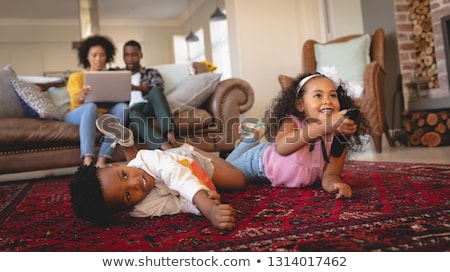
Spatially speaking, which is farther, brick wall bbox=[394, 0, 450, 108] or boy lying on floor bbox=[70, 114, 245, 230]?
brick wall bbox=[394, 0, 450, 108]

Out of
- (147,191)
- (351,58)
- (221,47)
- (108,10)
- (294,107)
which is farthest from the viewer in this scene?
(108,10)

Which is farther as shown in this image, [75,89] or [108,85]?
[75,89]

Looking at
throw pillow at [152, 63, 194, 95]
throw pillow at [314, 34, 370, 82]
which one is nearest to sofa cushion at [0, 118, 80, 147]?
throw pillow at [152, 63, 194, 95]

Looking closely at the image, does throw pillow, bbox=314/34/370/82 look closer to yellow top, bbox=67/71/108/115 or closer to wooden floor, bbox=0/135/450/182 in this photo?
wooden floor, bbox=0/135/450/182

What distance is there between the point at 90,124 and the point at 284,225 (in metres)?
1.69

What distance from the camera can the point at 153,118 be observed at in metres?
2.42

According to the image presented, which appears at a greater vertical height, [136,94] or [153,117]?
[136,94]

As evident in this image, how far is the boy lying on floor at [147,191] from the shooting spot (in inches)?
36.0

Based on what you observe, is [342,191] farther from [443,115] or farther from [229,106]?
[443,115]

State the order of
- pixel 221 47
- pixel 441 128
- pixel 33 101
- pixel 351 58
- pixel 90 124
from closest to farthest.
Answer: pixel 90 124, pixel 33 101, pixel 441 128, pixel 351 58, pixel 221 47

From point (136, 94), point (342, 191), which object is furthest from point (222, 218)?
point (136, 94)

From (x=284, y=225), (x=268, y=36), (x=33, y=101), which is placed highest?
(x=268, y=36)

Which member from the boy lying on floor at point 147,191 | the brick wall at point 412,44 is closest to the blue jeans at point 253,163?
the boy lying on floor at point 147,191

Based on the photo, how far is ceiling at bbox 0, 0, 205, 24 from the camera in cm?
608
